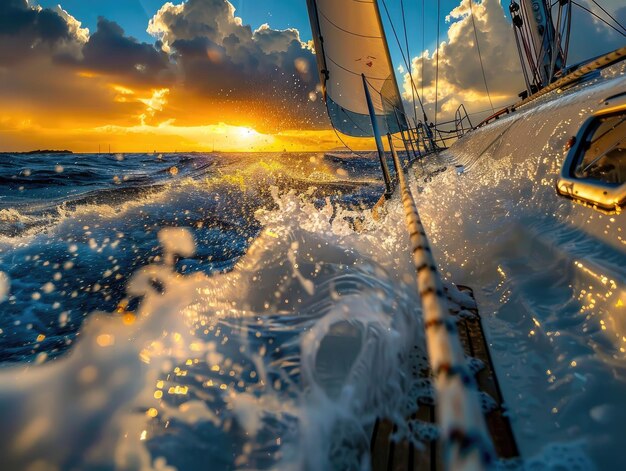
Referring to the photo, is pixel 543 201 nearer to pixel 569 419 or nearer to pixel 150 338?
pixel 569 419

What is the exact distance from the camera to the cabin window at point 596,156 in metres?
2.48

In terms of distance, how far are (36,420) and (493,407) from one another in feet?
7.76

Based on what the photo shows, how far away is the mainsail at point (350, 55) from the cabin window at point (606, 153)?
7823 millimetres

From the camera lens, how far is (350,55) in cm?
1067

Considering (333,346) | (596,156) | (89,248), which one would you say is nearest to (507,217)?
(596,156)

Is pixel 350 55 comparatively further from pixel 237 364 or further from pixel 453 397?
pixel 453 397

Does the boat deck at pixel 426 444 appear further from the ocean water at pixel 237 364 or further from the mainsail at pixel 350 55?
the mainsail at pixel 350 55

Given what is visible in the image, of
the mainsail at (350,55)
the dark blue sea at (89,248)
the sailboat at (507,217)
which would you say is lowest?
the dark blue sea at (89,248)

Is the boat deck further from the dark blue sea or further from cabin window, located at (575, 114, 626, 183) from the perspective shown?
the dark blue sea

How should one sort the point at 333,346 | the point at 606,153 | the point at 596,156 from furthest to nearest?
the point at 596,156
the point at 606,153
the point at 333,346

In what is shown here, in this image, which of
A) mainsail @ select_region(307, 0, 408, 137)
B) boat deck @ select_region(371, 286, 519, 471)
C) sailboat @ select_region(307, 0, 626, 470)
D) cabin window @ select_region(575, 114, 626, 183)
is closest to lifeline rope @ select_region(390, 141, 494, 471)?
sailboat @ select_region(307, 0, 626, 470)

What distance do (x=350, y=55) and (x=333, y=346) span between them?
35.1 feet

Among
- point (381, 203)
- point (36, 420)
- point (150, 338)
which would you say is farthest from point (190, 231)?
point (36, 420)

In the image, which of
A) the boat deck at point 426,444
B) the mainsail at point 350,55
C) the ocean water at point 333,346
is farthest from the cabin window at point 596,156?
the mainsail at point 350,55
